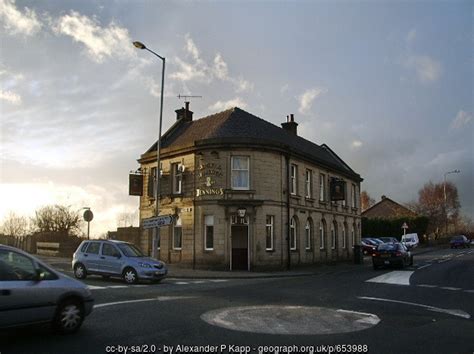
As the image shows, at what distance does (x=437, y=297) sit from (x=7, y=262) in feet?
39.8

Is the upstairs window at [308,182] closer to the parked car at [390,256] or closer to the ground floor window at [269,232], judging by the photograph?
the ground floor window at [269,232]

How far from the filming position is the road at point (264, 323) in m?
7.39

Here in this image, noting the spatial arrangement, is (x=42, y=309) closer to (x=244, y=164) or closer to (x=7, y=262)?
(x=7, y=262)

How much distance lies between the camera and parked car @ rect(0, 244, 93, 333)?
23.0 feet

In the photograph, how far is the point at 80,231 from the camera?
48406 mm

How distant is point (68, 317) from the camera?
7.95m

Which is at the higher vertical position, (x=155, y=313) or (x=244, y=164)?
(x=244, y=164)

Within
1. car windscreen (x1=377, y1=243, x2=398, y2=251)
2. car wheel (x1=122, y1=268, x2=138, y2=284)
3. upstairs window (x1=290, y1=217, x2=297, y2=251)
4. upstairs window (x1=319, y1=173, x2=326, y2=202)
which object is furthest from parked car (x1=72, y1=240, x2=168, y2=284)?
upstairs window (x1=319, y1=173, x2=326, y2=202)

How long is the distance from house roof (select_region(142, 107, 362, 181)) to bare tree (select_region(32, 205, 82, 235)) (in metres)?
19.2

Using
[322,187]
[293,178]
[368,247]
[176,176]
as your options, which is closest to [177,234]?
[176,176]

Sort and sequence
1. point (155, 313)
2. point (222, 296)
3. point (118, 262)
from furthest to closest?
point (118, 262) < point (222, 296) < point (155, 313)

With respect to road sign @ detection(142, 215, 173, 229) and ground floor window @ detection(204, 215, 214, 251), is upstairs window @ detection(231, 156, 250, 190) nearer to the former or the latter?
ground floor window @ detection(204, 215, 214, 251)

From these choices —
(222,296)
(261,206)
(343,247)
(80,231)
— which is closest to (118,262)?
(222,296)

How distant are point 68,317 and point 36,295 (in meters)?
0.84
